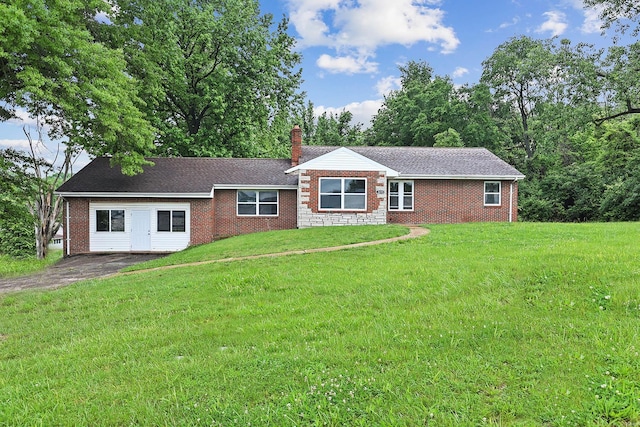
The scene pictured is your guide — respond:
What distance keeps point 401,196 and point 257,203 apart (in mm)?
7548

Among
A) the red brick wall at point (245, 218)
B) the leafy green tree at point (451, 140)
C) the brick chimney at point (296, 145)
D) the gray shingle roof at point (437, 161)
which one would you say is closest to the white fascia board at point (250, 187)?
the red brick wall at point (245, 218)

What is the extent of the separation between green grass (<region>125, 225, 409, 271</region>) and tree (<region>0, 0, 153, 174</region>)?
5911mm

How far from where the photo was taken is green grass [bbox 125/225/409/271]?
11.9 metres

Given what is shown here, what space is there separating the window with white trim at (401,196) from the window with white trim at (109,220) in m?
13.3

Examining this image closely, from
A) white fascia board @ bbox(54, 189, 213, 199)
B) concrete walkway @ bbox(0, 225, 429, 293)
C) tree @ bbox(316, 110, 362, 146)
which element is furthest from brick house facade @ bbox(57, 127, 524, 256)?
tree @ bbox(316, 110, 362, 146)

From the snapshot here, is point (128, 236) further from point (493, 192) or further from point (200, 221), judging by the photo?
point (493, 192)

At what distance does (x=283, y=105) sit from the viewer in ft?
86.1

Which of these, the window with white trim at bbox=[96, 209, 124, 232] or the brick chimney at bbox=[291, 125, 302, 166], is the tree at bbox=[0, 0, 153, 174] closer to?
the window with white trim at bbox=[96, 209, 124, 232]

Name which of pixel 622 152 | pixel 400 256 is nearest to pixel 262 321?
pixel 400 256

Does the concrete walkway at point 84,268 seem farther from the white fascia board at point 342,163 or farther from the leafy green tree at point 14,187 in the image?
the white fascia board at point 342,163

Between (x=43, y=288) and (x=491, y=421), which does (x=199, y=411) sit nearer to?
(x=491, y=421)

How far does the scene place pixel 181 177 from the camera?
18.8 meters

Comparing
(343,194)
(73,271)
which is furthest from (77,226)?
(343,194)

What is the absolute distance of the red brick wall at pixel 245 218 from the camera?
738 inches
